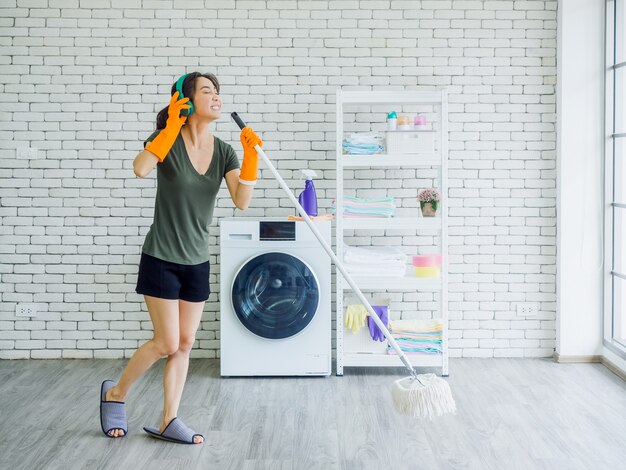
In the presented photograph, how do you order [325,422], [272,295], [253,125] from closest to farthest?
[325,422], [272,295], [253,125]

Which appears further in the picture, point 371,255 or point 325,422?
point 371,255

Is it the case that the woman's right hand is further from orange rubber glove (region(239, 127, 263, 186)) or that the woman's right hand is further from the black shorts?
the black shorts

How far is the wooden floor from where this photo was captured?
2859mm

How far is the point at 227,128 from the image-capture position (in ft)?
15.0

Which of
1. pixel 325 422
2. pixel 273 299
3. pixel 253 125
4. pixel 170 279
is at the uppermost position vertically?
pixel 253 125

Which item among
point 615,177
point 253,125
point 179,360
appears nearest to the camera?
point 179,360

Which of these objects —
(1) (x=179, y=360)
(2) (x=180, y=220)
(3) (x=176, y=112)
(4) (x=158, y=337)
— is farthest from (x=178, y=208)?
(1) (x=179, y=360)

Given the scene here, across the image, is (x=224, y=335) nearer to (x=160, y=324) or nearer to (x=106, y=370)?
(x=106, y=370)

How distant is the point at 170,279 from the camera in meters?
2.95

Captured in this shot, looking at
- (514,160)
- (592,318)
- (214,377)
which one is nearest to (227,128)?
(214,377)

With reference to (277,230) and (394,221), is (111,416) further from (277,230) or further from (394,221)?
(394,221)

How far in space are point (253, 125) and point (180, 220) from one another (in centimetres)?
177

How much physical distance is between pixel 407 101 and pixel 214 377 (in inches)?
79.0

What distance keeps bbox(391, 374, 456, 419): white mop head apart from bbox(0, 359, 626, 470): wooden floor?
0.23m
